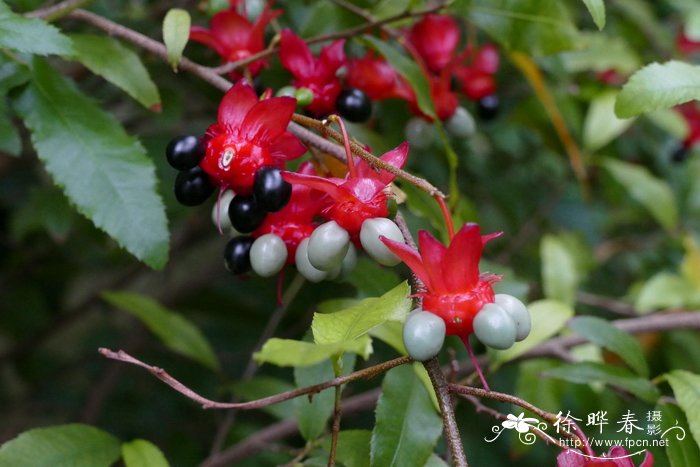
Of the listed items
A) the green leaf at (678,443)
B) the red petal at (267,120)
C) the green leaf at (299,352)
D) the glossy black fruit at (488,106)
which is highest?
the red petal at (267,120)

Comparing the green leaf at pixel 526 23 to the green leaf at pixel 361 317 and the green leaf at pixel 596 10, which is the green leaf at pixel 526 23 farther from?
the green leaf at pixel 361 317

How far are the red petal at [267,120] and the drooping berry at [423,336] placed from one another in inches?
8.6

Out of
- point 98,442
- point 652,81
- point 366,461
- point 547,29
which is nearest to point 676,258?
point 547,29

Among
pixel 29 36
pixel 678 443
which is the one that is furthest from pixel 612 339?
pixel 29 36

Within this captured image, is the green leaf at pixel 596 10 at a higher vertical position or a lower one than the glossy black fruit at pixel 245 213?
higher

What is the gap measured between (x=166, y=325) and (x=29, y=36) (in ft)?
1.82

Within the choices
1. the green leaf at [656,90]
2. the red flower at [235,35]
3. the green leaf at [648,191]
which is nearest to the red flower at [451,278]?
the green leaf at [656,90]

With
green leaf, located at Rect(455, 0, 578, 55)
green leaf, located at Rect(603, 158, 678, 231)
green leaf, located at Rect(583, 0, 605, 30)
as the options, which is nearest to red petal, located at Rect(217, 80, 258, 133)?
green leaf, located at Rect(583, 0, 605, 30)

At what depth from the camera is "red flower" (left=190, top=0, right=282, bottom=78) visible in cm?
86

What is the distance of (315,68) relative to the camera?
84 cm

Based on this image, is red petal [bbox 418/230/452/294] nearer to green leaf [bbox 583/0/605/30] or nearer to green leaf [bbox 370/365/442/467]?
green leaf [bbox 370/365/442/467]

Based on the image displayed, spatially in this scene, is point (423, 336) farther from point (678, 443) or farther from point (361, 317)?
point (678, 443)

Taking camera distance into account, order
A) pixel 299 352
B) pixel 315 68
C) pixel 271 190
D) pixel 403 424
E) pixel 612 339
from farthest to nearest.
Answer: pixel 612 339 < pixel 315 68 < pixel 403 424 < pixel 271 190 < pixel 299 352

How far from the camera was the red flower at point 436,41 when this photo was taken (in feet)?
3.40
